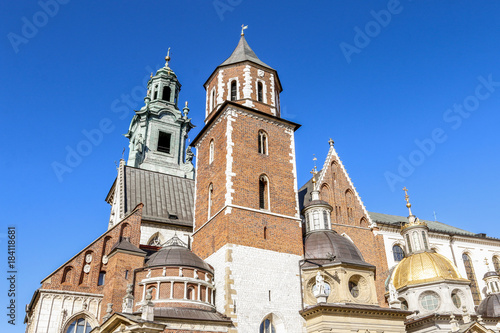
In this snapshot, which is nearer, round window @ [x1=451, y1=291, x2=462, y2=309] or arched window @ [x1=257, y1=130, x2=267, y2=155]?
arched window @ [x1=257, y1=130, x2=267, y2=155]

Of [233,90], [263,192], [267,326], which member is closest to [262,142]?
[263,192]

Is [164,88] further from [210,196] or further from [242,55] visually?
[210,196]

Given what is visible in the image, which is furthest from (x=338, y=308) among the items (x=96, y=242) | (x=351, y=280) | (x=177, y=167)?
(x=177, y=167)

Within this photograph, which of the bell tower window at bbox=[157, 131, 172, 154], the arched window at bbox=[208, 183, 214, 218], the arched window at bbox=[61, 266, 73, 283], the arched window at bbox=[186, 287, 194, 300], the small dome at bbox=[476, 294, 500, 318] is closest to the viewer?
the arched window at bbox=[186, 287, 194, 300]

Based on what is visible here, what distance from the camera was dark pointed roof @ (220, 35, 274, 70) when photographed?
2778cm

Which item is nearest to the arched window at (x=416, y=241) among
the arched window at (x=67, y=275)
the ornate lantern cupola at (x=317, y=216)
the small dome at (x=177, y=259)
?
the ornate lantern cupola at (x=317, y=216)

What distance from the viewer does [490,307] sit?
95.9 ft

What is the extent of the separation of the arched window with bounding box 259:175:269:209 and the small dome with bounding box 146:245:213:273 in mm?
4341

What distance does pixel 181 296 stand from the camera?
788 inches

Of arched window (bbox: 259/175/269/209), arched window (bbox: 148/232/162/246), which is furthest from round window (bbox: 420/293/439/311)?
arched window (bbox: 148/232/162/246)

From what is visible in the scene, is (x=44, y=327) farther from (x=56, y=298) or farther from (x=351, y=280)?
(x=351, y=280)

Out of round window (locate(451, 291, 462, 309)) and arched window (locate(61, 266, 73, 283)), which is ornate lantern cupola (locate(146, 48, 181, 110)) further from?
round window (locate(451, 291, 462, 309))

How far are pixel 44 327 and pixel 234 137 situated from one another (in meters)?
13.1

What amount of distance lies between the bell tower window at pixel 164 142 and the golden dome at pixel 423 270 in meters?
24.8
